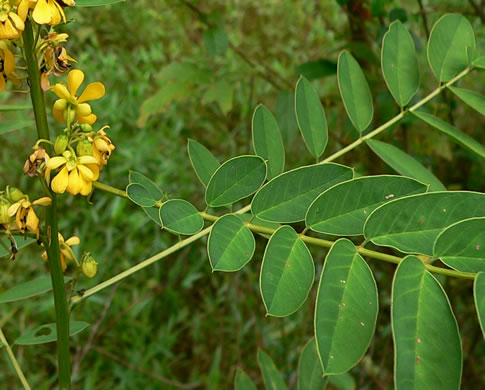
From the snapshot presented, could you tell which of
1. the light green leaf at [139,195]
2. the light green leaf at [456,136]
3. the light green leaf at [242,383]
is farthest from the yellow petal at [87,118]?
the light green leaf at [242,383]

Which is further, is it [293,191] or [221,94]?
[221,94]

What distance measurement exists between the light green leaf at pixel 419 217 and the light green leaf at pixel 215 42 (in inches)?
39.8

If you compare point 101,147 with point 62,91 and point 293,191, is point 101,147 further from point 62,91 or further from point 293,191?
point 293,191

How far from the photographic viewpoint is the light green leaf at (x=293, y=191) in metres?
0.70

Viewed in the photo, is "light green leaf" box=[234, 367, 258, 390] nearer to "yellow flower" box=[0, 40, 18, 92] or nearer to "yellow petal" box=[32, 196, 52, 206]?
"yellow petal" box=[32, 196, 52, 206]

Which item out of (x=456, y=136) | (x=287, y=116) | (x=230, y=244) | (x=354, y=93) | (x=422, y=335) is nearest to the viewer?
(x=422, y=335)

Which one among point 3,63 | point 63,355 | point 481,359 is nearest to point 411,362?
point 63,355

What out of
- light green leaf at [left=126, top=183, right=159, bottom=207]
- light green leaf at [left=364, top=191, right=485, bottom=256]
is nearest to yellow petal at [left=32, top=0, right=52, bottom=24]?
light green leaf at [left=126, top=183, right=159, bottom=207]

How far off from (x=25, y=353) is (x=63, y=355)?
144 cm

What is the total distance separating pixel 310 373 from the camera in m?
1.06

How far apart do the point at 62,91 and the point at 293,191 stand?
307 millimetres

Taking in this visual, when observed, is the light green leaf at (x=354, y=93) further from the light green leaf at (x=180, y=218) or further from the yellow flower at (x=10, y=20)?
the yellow flower at (x=10, y=20)

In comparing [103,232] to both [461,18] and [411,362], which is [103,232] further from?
[411,362]


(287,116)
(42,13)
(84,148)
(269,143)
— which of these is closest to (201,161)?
(269,143)
